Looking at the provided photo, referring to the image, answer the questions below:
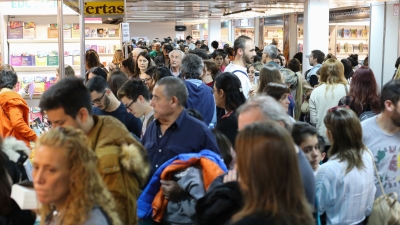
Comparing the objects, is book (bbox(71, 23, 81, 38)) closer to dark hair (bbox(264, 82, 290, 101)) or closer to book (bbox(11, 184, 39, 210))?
dark hair (bbox(264, 82, 290, 101))

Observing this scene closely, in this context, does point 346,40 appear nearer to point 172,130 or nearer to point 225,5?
point 225,5

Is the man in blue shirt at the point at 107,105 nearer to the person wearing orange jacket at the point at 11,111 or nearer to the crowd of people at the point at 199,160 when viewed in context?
→ the crowd of people at the point at 199,160

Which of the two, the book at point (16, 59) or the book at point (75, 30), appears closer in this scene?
the book at point (16, 59)

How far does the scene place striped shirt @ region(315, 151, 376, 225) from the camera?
142 inches

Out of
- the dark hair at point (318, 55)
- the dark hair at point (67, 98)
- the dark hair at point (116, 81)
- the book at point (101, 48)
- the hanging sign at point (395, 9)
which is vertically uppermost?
the hanging sign at point (395, 9)

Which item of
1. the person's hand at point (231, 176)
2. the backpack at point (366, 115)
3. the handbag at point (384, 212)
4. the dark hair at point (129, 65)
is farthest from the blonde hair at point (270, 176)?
the dark hair at point (129, 65)

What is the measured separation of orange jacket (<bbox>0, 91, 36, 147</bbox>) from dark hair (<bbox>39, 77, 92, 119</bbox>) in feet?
11.2

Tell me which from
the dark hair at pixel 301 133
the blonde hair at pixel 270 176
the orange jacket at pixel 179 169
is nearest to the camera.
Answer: the blonde hair at pixel 270 176

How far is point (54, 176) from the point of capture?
89.0 inches

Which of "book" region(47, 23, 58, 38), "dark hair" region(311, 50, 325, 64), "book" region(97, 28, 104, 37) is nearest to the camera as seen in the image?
"book" region(47, 23, 58, 38)

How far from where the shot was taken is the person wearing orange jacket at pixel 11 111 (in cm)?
620

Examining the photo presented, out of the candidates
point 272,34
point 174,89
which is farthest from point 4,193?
point 272,34

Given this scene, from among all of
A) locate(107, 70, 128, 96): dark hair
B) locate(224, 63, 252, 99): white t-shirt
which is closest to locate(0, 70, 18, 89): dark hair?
locate(107, 70, 128, 96): dark hair

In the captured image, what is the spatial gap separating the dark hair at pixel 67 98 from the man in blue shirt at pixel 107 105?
2121 mm
